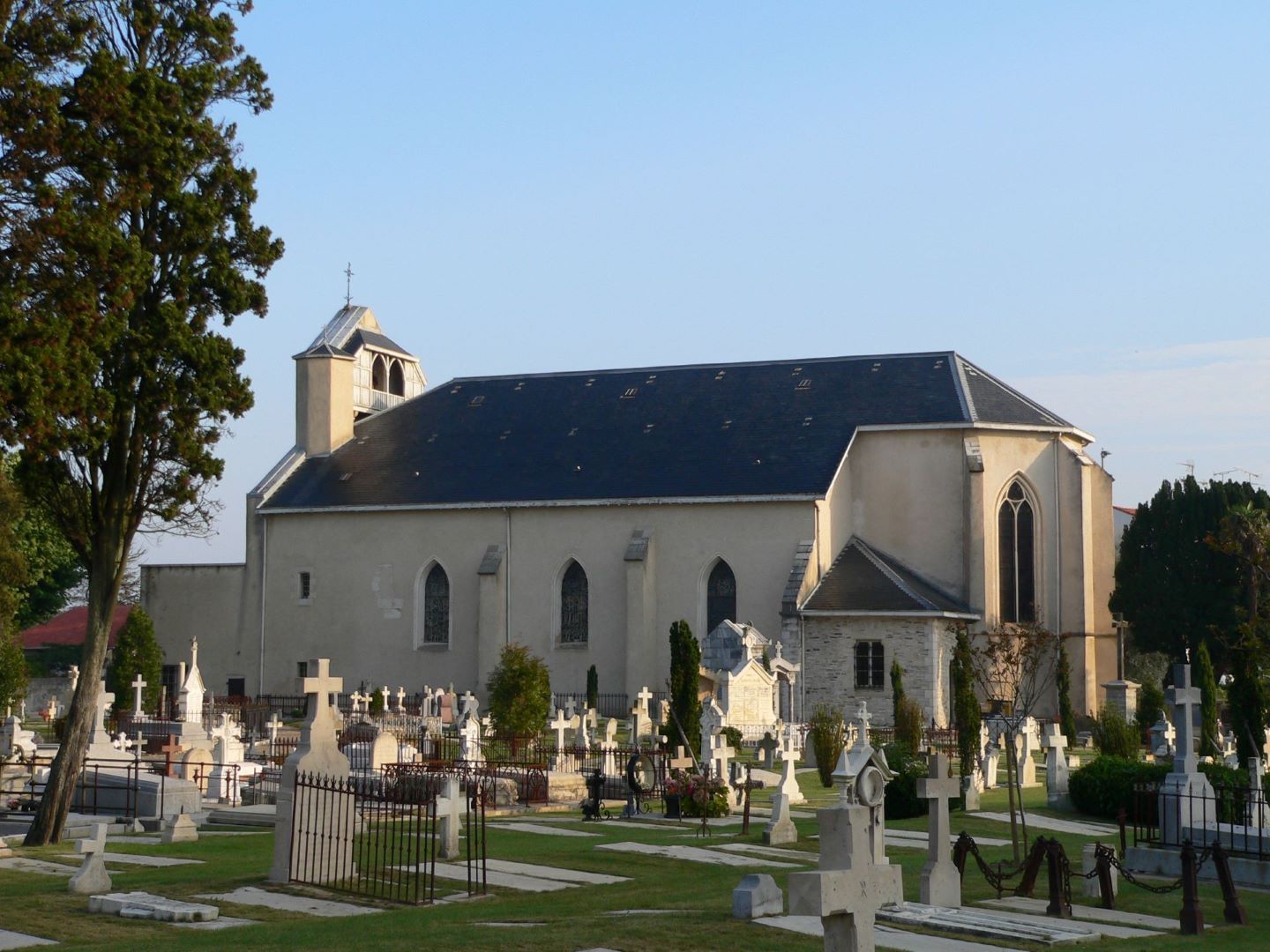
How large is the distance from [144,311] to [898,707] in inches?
854

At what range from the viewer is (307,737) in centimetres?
1453

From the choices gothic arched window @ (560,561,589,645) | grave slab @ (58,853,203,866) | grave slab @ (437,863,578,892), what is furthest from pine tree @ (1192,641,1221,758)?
grave slab @ (58,853,203,866)

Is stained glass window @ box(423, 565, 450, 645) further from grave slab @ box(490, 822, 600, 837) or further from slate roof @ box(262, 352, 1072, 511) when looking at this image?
grave slab @ box(490, 822, 600, 837)

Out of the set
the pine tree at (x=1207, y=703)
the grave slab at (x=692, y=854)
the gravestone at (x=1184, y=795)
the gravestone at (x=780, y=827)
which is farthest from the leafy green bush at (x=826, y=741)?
the gravestone at (x=1184, y=795)

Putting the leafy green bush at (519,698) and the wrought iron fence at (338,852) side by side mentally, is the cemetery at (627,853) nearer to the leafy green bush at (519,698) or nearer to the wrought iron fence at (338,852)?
the wrought iron fence at (338,852)

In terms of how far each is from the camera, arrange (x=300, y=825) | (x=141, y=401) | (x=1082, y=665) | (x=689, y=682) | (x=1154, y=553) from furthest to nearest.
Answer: (x=1154, y=553)
(x=1082, y=665)
(x=689, y=682)
(x=141, y=401)
(x=300, y=825)

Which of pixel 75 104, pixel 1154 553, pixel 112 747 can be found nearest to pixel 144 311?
pixel 75 104

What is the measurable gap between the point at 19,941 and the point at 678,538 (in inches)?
1300

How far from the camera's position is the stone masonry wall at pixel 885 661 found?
40125mm

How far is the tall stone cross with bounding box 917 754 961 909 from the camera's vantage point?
12648 mm

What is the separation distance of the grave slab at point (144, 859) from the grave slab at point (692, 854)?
14.1ft

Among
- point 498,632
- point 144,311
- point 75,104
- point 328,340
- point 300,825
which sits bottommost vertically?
point 300,825

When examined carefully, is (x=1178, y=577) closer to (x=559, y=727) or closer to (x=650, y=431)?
(x=650, y=431)

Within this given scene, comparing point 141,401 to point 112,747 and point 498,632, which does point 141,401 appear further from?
point 498,632
